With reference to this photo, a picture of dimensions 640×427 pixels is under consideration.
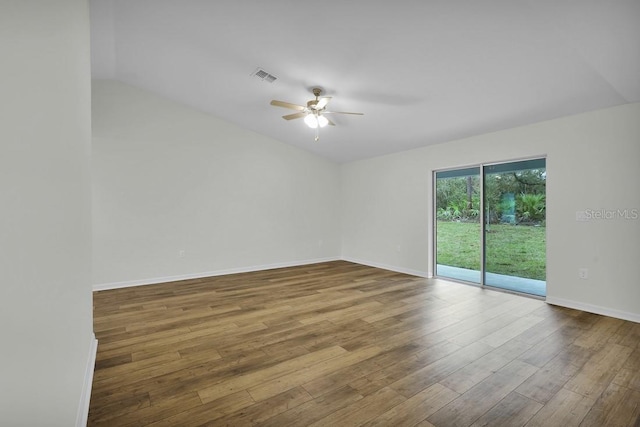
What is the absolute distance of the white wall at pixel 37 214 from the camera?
77cm

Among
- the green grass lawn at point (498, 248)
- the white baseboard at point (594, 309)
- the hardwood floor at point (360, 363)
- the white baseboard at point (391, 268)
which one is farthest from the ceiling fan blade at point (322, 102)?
the white baseboard at point (594, 309)

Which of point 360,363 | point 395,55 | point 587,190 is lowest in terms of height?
point 360,363

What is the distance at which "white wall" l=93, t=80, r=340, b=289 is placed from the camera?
4434 mm

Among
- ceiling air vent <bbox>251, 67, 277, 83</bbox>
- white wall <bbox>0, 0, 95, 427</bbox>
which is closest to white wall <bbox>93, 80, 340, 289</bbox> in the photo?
ceiling air vent <bbox>251, 67, 277, 83</bbox>

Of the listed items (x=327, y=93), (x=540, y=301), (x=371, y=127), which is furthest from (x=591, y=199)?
(x=327, y=93)

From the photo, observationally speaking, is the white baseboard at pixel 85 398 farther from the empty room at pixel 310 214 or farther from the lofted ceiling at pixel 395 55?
the lofted ceiling at pixel 395 55

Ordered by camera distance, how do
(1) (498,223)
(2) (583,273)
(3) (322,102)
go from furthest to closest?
(1) (498,223) → (2) (583,273) → (3) (322,102)

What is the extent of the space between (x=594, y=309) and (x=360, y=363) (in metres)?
3.14

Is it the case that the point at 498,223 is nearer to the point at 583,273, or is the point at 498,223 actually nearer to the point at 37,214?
the point at 583,273

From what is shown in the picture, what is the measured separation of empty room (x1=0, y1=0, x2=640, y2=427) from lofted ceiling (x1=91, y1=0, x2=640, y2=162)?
0.02 meters

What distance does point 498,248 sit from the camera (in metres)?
4.41

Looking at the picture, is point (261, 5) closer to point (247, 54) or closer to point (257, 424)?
point (247, 54)

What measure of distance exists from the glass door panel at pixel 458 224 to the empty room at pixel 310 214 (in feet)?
0.12

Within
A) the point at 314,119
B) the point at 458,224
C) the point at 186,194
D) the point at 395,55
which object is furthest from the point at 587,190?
the point at 186,194
